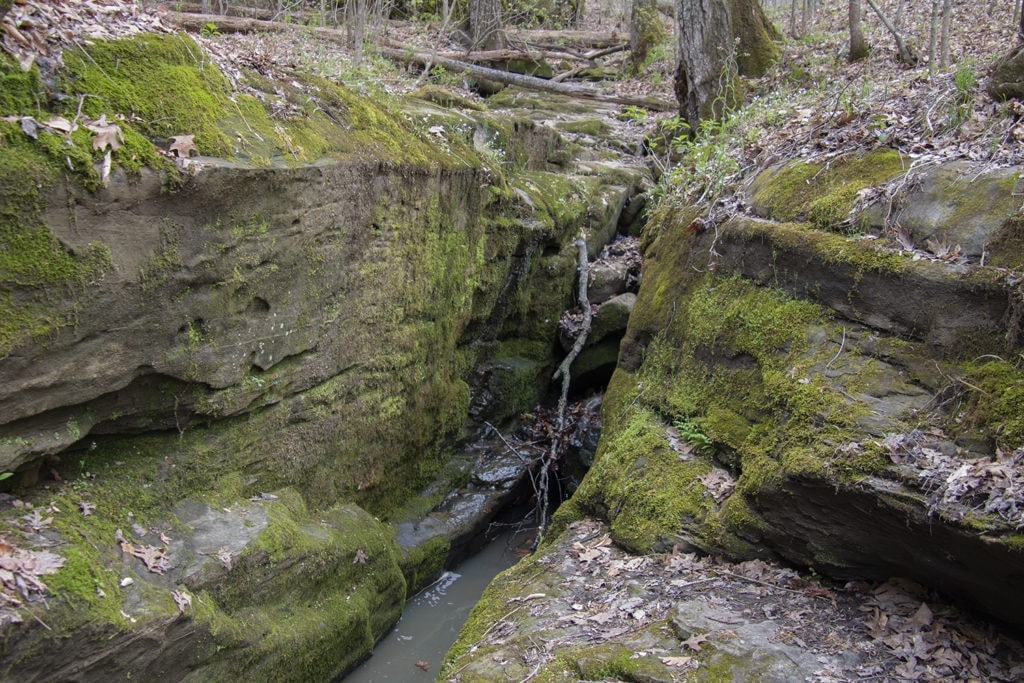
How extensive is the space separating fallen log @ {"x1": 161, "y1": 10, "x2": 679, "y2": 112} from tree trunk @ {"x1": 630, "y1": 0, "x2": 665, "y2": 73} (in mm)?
2479

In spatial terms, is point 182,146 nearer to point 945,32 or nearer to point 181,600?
point 181,600

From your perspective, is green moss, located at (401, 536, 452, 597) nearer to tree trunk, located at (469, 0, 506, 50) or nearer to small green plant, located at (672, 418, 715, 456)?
small green plant, located at (672, 418, 715, 456)

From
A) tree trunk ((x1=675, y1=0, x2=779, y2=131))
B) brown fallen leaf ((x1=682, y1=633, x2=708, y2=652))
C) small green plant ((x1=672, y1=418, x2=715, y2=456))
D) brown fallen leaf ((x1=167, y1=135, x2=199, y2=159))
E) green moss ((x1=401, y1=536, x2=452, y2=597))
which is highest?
tree trunk ((x1=675, y1=0, x2=779, y2=131))

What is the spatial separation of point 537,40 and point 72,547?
1713 cm

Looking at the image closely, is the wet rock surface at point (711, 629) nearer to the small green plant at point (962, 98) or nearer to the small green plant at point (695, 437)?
the small green plant at point (695, 437)

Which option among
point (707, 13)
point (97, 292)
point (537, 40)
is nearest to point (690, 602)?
point (97, 292)

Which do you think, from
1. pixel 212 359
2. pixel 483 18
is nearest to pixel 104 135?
pixel 212 359

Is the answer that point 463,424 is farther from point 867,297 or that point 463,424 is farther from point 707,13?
point 707,13

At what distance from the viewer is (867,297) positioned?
5172 millimetres

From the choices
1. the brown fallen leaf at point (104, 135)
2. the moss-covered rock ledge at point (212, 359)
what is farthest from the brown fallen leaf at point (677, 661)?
the brown fallen leaf at point (104, 135)

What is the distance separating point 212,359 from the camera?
17.2 feet

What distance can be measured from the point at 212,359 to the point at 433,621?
3.42m

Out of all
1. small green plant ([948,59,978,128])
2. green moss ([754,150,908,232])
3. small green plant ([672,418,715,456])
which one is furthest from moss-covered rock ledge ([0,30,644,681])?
small green plant ([948,59,978,128])

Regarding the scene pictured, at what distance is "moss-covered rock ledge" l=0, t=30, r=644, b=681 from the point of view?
13.6 feet
